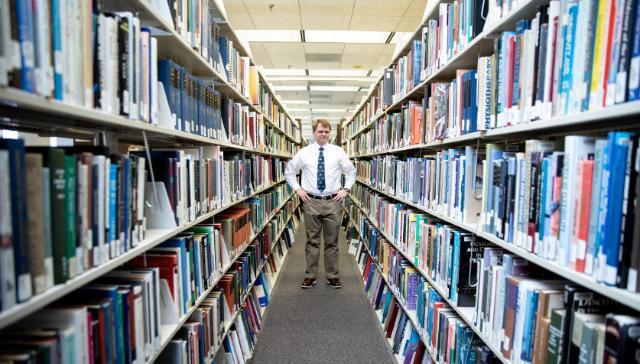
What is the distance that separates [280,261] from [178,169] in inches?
122

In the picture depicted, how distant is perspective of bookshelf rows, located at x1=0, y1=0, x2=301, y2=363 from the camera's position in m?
0.59

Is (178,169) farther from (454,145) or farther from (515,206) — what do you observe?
(454,145)

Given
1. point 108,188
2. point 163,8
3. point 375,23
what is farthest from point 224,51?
point 375,23

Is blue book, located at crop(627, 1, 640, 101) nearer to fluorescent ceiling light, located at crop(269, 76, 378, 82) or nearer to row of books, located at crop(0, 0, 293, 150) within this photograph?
row of books, located at crop(0, 0, 293, 150)

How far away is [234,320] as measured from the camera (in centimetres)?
208

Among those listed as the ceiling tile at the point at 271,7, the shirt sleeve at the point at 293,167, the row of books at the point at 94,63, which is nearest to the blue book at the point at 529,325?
the row of books at the point at 94,63

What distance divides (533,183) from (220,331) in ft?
5.27

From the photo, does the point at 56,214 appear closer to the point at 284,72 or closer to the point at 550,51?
the point at 550,51

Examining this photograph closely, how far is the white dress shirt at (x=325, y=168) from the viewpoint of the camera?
3299 millimetres

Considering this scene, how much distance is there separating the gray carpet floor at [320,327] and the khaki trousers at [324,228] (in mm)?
237

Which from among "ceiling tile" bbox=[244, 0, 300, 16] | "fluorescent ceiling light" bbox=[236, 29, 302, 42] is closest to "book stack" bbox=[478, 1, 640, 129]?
"ceiling tile" bbox=[244, 0, 300, 16]

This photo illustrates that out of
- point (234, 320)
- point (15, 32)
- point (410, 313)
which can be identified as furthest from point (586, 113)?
point (234, 320)

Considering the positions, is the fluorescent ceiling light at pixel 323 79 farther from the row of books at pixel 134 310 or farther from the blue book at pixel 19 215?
the blue book at pixel 19 215

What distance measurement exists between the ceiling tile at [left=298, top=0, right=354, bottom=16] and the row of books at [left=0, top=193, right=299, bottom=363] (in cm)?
328
